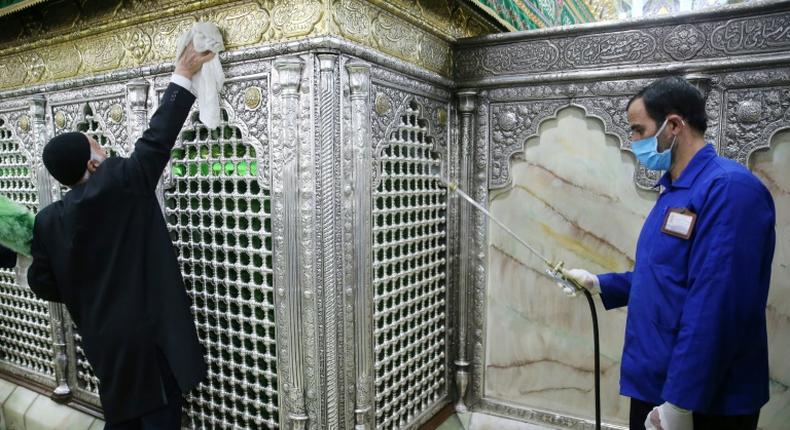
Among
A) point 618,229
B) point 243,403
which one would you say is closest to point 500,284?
point 618,229

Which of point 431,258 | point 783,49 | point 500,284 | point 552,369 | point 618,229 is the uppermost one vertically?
point 783,49

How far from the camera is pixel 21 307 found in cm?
285

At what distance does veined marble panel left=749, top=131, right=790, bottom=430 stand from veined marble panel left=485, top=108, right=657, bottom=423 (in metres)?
0.48

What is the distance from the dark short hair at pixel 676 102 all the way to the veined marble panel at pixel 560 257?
78cm

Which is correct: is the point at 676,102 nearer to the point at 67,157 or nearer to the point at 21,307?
the point at 67,157

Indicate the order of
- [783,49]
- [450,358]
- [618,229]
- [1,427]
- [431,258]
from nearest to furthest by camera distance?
[783,49] < [618,229] < [431,258] < [450,358] < [1,427]

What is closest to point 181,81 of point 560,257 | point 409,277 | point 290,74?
point 290,74

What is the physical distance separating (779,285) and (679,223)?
3.68ft

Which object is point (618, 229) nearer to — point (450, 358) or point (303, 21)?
point (450, 358)

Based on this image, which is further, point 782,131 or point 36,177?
point 36,177

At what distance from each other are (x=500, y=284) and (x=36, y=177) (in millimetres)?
2660

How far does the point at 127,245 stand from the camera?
162 centimetres

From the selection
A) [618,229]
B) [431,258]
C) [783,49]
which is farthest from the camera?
[431,258]

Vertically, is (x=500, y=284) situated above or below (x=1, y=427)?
above
